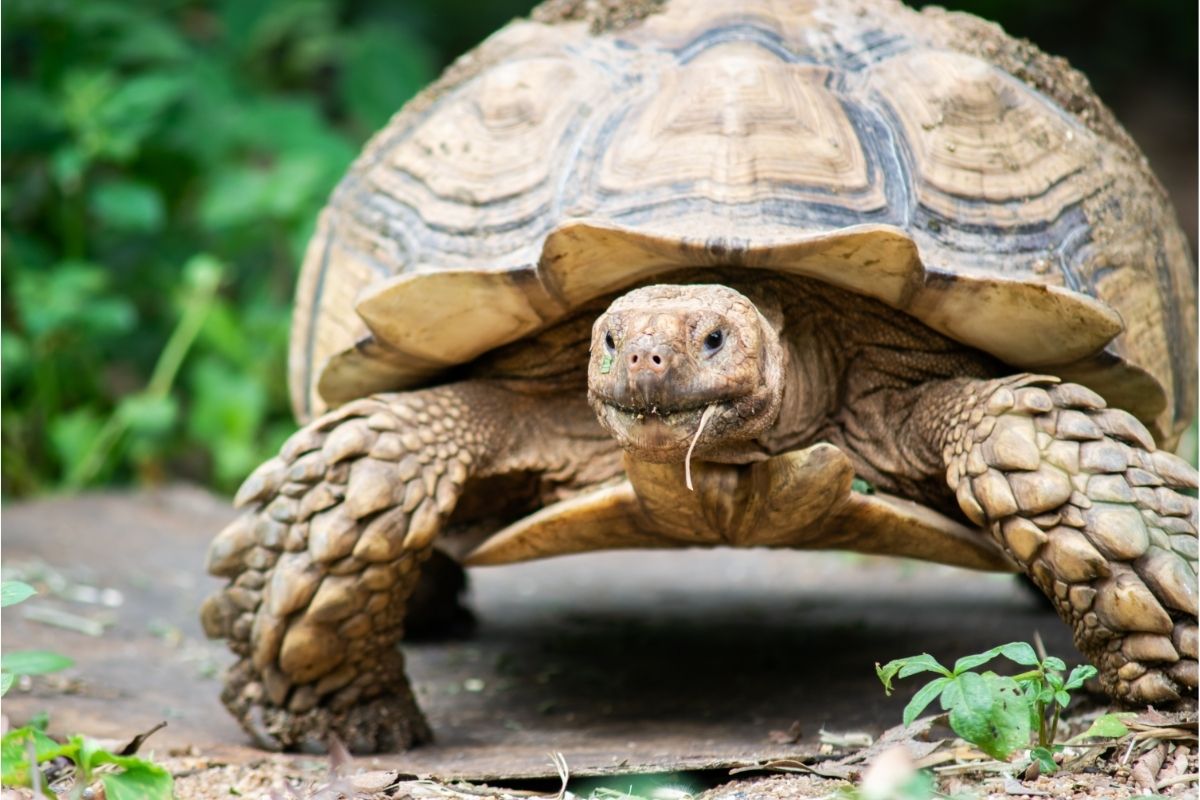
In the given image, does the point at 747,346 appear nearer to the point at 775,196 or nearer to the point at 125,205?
the point at 775,196

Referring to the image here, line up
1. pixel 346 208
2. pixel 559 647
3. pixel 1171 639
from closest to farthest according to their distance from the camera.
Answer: pixel 1171 639, pixel 346 208, pixel 559 647

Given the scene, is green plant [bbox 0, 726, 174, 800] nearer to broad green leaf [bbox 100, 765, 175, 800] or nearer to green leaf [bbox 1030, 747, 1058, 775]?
broad green leaf [bbox 100, 765, 175, 800]

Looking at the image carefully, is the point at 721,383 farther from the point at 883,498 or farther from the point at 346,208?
the point at 346,208

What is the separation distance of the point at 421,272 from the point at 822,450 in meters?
1.07

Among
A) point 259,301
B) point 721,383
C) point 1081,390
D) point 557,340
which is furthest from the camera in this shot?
point 259,301

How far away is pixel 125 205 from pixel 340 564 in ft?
13.6

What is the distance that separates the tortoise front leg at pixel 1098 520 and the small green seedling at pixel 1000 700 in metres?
0.41

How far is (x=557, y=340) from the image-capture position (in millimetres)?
3717

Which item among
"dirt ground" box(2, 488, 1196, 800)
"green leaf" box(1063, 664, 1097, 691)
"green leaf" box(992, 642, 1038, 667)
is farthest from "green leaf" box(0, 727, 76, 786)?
"green leaf" box(1063, 664, 1097, 691)

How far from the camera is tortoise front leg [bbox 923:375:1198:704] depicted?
3006 millimetres

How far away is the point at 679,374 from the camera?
108 inches

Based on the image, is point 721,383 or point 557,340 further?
point 557,340

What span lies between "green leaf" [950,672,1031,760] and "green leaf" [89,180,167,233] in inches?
212

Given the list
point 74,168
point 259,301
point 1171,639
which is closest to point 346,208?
point 1171,639
